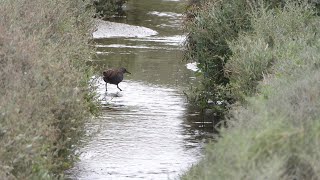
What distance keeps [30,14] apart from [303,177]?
6.17 meters

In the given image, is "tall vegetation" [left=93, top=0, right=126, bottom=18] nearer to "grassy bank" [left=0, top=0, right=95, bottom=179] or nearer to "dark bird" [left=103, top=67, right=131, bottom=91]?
"dark bird" [left=103, top=67, right=131, bottom=91]

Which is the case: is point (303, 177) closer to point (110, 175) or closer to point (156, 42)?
point (110, 175)

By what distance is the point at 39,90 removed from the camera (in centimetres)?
959

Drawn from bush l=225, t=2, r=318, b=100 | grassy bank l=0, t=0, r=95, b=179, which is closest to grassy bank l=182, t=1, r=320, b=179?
bush l=225, t=2, r=318, b=100

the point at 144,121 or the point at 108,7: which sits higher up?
the point at 144,121

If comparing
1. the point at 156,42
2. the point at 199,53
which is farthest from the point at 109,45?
the point at 199,53

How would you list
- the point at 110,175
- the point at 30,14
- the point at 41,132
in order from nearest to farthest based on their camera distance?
the point at 41,132 → the point at 30,14 → the point at 110,175

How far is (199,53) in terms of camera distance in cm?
1808

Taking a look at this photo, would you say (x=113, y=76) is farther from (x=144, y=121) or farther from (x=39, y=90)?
(x=39, y=90)

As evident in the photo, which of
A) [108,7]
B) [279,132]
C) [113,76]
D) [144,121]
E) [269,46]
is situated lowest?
[108,7]

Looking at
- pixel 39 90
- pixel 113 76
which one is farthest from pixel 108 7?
pixel 39 90

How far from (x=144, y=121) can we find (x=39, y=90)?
7412 mm

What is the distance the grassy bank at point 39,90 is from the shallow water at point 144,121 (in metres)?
1.11

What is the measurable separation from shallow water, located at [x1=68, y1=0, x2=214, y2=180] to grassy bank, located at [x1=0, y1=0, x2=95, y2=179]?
1.11 metres
